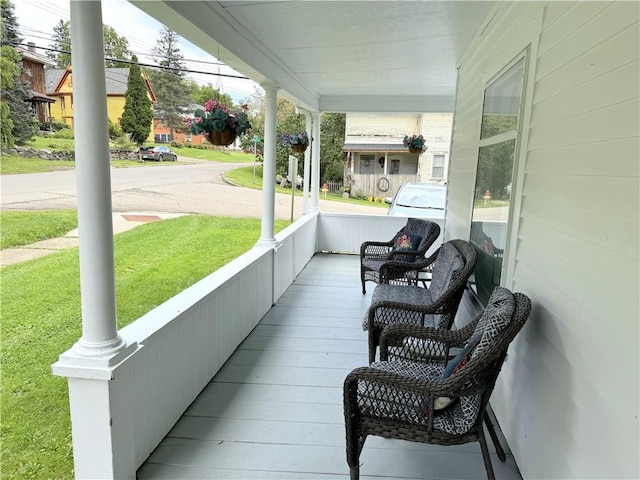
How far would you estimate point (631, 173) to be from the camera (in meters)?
1.13

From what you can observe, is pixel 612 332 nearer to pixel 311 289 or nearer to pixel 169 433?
pixel 169 433

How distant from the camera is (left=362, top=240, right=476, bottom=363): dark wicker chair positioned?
271 cm

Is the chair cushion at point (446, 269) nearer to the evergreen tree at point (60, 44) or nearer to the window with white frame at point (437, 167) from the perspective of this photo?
the evergreen tree at point (60, 44)

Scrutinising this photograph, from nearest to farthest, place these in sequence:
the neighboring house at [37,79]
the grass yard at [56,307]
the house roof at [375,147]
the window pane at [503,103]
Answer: the grass yard at [56,307]
the window pane at [503,103]
the neighboring house at [37,79]
the house roof at [375,147]

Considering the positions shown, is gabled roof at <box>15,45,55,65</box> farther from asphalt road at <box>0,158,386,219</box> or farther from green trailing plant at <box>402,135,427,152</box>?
green trailing plant at <box>402,135,427,152</box>

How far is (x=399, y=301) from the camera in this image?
3.26m

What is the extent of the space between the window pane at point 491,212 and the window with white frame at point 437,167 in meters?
11.6

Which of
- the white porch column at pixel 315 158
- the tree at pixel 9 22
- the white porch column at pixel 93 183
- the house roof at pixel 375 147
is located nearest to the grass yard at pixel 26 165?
the tree at pixel 9 22

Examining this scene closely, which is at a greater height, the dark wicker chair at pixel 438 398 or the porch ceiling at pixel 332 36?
the porch ceiling at pixel 332 36

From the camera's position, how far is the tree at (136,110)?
452 centimetres

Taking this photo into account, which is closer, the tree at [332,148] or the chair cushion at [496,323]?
the chair cushion at [496,323]

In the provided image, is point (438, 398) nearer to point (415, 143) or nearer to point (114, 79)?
point (114, 79)

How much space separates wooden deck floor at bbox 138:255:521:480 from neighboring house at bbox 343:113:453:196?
12.2 m

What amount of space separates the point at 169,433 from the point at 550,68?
2581mm
